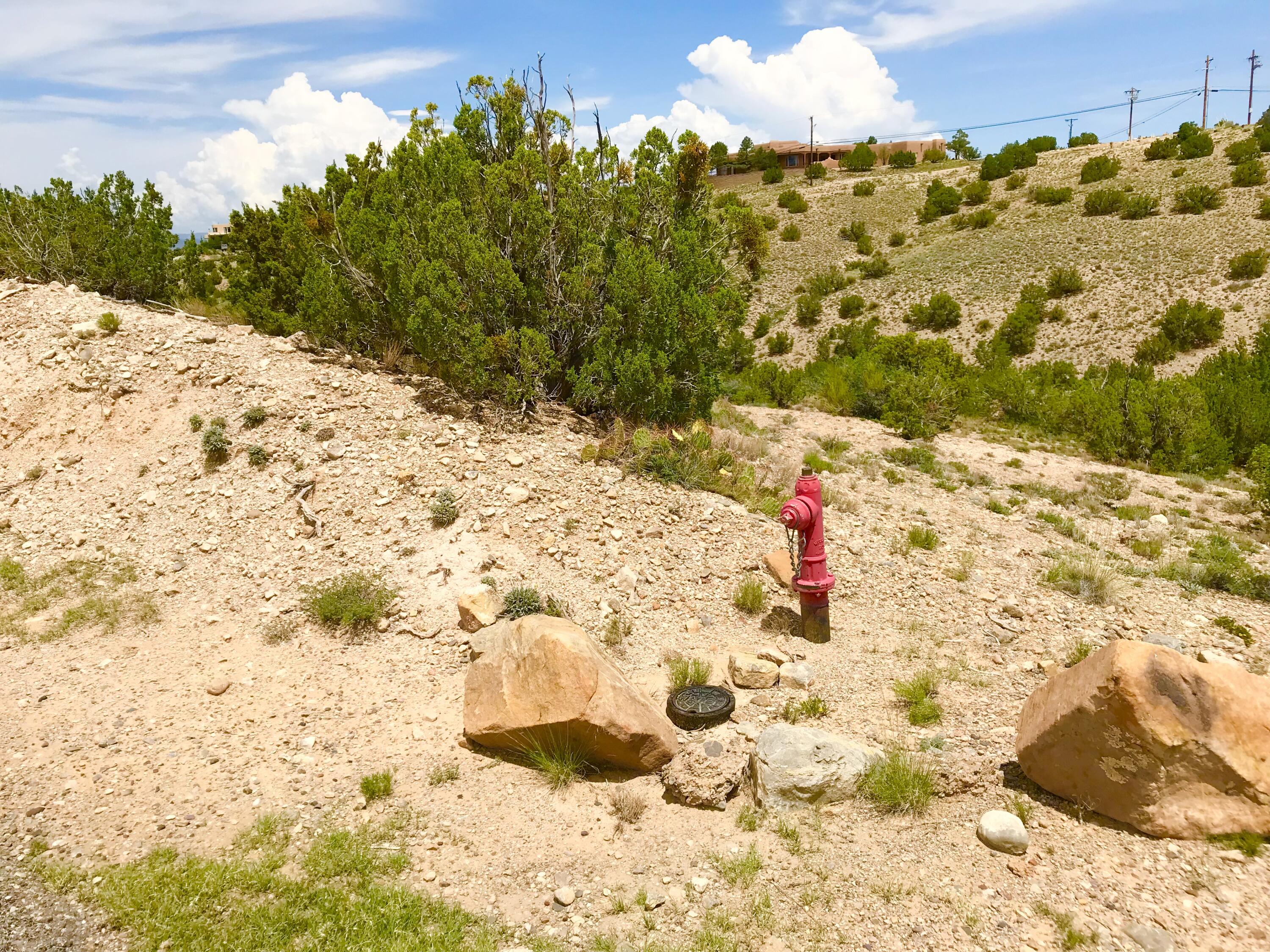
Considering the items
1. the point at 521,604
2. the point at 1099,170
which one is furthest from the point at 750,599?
the point at 1099,170

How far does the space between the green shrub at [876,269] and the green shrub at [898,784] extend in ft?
113

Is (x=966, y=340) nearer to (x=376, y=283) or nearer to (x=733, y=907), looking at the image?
(x=376, y=283)

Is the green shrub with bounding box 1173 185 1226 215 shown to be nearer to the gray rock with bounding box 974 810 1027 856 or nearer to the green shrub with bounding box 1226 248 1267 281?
the green shrub with bounding box 1226 248 1267 281

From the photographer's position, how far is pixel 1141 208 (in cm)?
3316

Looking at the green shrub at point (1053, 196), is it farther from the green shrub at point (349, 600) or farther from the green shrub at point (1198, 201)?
the green shrub at point (349, 600)

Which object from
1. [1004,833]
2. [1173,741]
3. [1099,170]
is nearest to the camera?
[1173,741]

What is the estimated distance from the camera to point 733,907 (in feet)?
11.9

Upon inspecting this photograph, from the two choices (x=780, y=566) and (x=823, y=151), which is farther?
(x=823, y=151)

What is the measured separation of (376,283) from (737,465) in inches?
222

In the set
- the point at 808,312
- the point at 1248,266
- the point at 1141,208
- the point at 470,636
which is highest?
the point at 1141,208

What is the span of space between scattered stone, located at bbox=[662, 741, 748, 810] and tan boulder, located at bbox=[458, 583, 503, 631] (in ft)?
6.63

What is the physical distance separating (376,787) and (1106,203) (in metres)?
41.2

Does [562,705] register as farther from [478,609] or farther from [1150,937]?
[1150,937]

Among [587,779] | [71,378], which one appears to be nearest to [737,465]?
[587,779]
